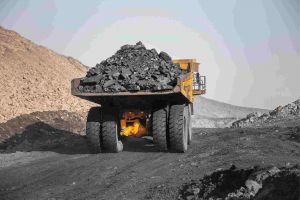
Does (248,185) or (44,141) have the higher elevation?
(44,141)

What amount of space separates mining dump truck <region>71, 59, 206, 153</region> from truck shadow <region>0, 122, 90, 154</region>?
1.42 metres

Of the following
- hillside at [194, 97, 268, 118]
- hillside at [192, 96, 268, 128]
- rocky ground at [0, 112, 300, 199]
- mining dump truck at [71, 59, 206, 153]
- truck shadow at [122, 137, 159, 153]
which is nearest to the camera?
rocky ground at [0, 112, 300, 199]

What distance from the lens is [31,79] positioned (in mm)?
23250

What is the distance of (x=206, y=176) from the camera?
7.84 meters

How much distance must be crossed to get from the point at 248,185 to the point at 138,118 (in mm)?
5515

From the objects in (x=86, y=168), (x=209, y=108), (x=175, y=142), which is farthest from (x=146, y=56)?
(x=209, y=108)

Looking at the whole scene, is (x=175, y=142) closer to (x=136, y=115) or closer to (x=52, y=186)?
(x=136, y=115)

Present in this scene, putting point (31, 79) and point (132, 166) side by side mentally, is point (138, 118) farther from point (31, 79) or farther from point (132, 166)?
point (31, 79)

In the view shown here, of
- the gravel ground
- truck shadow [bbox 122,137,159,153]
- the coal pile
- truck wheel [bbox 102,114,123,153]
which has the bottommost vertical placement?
the gravel ground

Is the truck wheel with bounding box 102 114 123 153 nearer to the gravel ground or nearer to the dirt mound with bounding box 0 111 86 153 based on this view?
the gravel ground

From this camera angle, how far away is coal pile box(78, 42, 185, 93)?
10.6 metres

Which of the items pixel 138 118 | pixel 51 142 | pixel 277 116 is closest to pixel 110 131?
pixel 138 118

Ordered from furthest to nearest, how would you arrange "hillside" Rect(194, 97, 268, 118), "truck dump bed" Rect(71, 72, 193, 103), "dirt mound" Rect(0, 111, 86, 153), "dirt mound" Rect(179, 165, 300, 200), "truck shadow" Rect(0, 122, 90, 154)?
"hillside" Rect(194, 97, 268, 118)
"dirt mound" Rect(0, 111, 86, 153)
"truck shadow" Rect(0, 122, 90, 154)
"truck dump bed" Rect(71, 72, 193, 103)
"dirt mound" Rect(179, 165, 300, 200)

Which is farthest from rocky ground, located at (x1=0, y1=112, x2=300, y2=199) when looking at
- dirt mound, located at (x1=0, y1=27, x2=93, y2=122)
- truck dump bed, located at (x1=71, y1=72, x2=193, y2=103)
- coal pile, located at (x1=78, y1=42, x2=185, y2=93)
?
dirt mound, located at (x1=0, y1=27, x2=93, y2=122)
